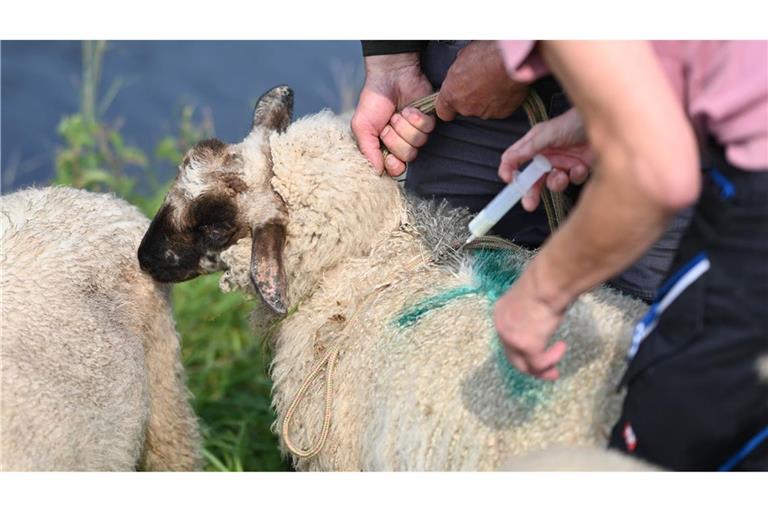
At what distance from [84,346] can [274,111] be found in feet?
3.02

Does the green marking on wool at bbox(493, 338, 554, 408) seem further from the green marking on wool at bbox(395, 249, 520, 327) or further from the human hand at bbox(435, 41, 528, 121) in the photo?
the human hand at bbox(435, 41, 528, 121)

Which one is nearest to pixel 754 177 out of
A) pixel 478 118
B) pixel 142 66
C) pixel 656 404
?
pixel 656 404

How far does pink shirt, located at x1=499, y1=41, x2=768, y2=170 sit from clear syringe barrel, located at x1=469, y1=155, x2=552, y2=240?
543mm

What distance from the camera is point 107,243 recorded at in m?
2.59

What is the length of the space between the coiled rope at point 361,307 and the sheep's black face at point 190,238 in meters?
0.43

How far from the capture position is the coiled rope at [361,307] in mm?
2244

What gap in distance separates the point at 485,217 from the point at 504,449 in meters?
0.59

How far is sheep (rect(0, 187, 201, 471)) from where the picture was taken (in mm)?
1987

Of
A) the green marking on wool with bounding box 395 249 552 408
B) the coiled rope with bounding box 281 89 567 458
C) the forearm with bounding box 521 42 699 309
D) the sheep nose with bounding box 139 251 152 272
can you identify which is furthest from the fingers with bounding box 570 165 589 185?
the sheep nose with bounding box 139 251 152 272

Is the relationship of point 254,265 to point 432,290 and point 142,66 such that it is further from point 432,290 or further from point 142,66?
point 142,66

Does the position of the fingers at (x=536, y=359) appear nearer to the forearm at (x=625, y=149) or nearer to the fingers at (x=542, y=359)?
the fingers at (x=542, y=359)

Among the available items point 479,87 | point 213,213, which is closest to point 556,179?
point 479,87

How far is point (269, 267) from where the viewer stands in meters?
2.34

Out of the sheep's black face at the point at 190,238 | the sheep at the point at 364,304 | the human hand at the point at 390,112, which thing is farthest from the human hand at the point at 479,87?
the sheep's black face at the point at 190,238
